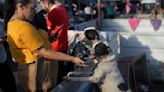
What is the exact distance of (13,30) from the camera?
11.5 feet

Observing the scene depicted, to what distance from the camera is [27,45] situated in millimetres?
3498

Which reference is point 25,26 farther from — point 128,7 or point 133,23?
point 128,7

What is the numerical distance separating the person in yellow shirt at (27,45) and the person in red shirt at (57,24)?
2.34m

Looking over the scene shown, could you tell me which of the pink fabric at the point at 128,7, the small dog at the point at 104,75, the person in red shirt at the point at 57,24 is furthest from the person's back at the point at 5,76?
the pink fabric at the point at 128,7

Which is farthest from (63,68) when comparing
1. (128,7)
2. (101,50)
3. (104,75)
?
(128,7)

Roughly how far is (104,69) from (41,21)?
5.51ft

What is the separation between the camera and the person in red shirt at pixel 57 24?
19.9ft

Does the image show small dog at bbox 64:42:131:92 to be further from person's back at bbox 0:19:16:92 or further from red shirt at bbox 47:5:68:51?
red shirt at bbox 47:5:68:51

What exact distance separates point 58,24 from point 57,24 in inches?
0.6

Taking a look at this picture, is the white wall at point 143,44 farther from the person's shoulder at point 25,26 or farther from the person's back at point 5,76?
the person's shoulder at point 25,26

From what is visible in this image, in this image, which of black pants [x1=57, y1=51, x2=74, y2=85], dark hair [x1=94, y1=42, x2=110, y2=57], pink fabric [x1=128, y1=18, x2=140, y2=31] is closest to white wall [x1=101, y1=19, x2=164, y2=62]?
pink fabric [x1=128, y1=18, x2=140, y2=31]

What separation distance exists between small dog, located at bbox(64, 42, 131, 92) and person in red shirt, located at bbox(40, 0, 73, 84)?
1.77 m

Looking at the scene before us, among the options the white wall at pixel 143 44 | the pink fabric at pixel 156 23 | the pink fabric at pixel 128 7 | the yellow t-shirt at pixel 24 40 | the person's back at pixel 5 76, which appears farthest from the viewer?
the pink fabric at pixel 128 7

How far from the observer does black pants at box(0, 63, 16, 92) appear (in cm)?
512
